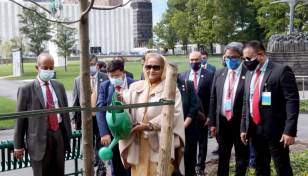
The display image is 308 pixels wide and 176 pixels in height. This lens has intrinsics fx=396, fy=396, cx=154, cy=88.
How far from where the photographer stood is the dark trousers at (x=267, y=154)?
14.7 feet

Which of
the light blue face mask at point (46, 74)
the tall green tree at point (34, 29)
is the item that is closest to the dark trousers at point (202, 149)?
the light blue face mask at point (46, 74)

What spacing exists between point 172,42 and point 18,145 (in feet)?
253

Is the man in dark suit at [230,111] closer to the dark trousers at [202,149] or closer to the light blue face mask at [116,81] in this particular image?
the dark trousers at [202,149]

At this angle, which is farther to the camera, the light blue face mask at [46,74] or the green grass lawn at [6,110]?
the green grass lawn at [6,110]

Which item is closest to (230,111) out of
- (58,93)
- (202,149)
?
(202,149)

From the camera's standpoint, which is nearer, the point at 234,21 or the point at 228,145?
the point at 228,145

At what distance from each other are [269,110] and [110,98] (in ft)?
6.43

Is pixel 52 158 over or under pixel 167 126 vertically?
under

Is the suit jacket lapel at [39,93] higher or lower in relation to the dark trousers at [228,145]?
higher

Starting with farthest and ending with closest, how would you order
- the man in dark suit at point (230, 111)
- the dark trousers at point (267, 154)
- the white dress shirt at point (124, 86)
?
1. the white dress shirt at point (124, 86)
2. the man in dark suit at point (230, 111)
3. the dark trousers at point (267, 154)

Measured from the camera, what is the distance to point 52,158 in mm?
4469

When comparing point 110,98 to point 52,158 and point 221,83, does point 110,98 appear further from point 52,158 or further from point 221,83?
point 221,83

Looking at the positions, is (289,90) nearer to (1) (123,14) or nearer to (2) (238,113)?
(2) (238,113)

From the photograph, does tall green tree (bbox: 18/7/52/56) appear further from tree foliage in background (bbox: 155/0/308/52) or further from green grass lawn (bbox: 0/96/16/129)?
green grass lawn (bbox: 0/96/16/129)
